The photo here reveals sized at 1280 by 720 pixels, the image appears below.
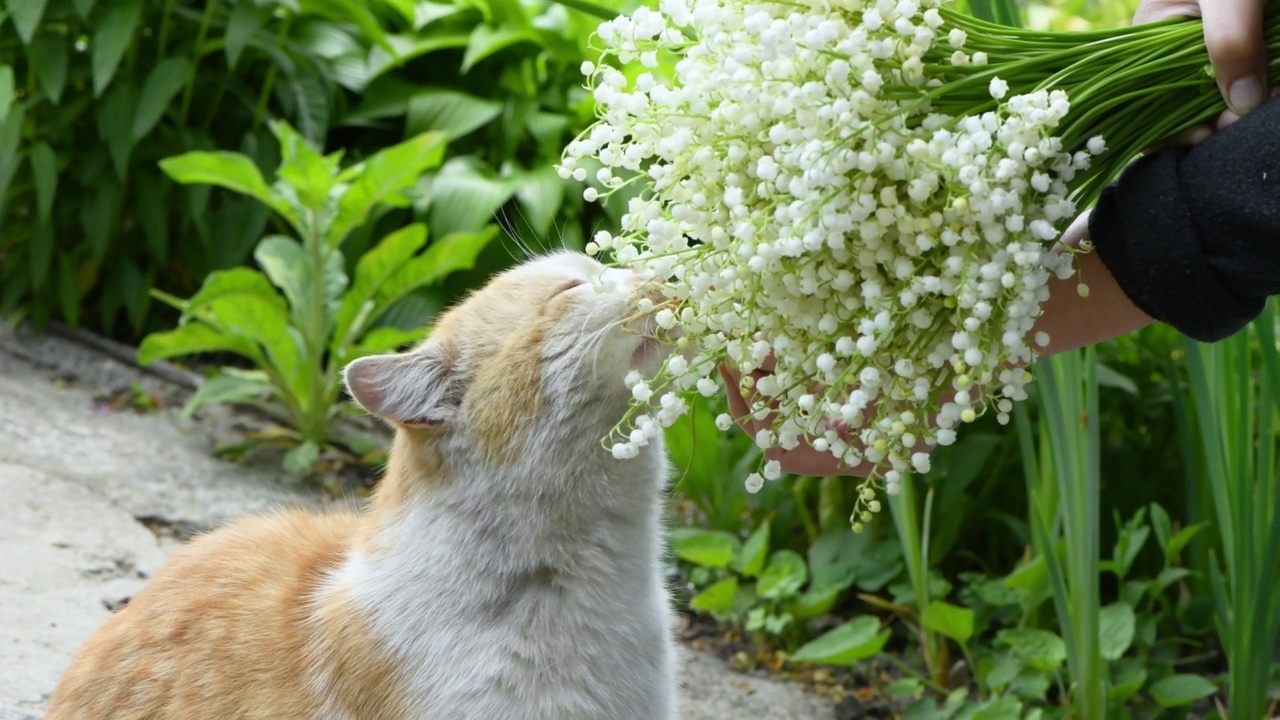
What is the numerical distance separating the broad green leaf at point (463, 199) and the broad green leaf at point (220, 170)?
21.6 inches

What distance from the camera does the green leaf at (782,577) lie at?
2.75 m

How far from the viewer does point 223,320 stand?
3.19 meters

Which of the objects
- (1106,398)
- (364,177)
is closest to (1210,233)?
(1106,398)

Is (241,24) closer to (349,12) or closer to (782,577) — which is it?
(349,12)

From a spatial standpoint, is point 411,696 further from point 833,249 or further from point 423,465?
point 833,249

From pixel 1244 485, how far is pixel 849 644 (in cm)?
77

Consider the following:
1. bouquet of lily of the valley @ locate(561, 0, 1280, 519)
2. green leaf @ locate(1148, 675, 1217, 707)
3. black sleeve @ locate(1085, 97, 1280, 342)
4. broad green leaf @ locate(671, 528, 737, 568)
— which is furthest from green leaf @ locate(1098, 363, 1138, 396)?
bouquet of lily of the valley @ locate(561, 0, 1280, 519)

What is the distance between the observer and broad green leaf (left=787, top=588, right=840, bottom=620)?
2.71 metres

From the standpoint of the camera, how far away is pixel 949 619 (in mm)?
2436

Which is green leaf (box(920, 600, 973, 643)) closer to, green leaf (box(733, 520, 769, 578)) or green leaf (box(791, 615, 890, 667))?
green leaf (box(791, 615, 890, 667))

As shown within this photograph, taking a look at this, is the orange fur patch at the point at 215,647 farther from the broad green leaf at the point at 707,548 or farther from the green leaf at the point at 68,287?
the green leaf at the point at 68,287

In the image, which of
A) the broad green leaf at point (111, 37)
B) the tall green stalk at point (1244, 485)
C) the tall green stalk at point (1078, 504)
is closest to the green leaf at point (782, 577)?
the tall green stalk at point (1078, 504)

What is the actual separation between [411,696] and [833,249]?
0.95 m

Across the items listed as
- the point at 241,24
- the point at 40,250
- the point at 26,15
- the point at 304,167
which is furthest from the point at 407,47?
the point at 40,250
